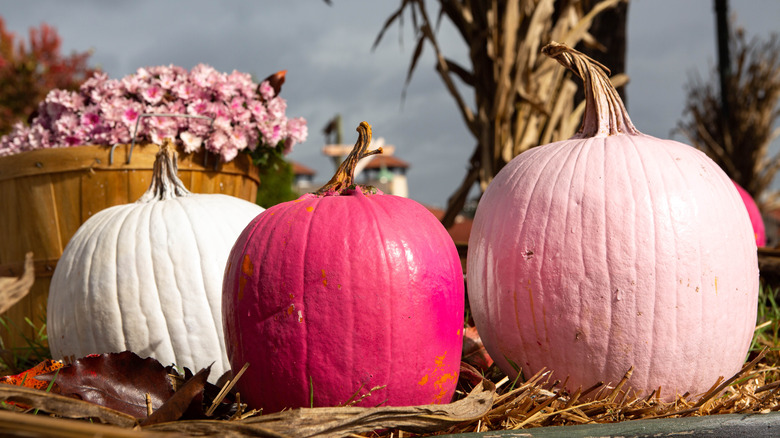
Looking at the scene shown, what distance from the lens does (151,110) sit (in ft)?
7.97

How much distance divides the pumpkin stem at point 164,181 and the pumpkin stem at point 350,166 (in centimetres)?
65

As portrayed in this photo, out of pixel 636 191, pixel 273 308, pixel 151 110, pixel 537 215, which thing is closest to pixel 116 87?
pixel 151 110

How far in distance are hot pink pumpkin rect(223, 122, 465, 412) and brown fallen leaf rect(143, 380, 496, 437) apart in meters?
0.12

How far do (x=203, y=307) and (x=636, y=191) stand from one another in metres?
1.06

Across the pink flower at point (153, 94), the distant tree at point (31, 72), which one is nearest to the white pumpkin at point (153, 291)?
the pink flower at point (153, 94)

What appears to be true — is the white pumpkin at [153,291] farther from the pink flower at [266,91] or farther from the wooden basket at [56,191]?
the pink flower at [266,91]

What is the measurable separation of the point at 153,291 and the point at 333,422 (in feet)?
2.57

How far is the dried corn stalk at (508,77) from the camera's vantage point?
2.63m

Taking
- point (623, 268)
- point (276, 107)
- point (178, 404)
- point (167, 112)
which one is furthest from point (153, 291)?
point (276, 107)

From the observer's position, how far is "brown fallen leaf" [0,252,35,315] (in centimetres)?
193

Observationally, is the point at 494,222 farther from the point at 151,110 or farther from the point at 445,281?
the point at 151,110

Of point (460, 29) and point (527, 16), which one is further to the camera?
point (460, 29)

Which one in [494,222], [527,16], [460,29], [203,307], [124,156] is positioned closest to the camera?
[494,222]

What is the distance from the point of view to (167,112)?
2.46 meters
